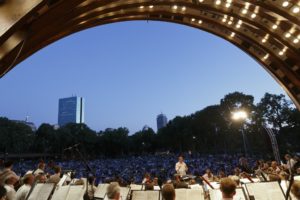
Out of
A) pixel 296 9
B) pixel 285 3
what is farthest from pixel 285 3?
pixel 296 9

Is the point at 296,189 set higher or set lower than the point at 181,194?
higher

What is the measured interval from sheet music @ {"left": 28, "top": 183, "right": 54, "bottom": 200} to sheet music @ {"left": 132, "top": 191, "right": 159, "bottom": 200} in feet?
9.02

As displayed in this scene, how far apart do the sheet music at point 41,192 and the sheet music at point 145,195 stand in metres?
2.75

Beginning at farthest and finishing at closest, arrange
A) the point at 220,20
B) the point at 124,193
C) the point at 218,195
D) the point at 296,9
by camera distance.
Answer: the point at 220,20 → the point at 296,9 → the point at 124,193 → the point at 218,195

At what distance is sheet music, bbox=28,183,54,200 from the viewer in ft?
24.0

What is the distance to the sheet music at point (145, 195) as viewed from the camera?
7.27 metres

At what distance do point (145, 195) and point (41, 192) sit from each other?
339cm

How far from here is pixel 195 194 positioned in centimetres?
708

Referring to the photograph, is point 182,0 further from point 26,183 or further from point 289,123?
point 289,123

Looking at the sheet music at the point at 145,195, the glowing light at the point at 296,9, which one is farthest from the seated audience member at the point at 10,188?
the glowing light at the point at 296,9

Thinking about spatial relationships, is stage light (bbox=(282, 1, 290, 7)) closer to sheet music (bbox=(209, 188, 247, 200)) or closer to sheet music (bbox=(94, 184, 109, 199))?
sheet music (bbox=(209, 188, 247, 200))

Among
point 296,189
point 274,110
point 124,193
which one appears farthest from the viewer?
point 274,110

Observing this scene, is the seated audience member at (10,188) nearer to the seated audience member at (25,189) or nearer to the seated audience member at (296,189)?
the seated audience member at (25,189)

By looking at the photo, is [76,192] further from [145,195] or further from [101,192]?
[145,195]
